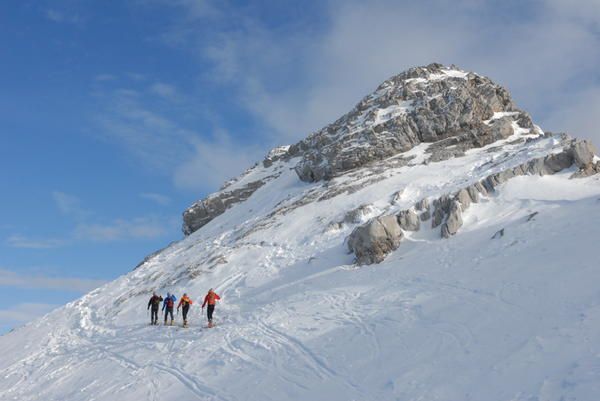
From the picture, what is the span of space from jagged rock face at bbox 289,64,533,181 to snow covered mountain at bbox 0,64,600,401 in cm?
49

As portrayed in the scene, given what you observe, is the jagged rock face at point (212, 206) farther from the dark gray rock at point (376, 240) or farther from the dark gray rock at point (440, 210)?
the dark gray rock at point (440, 210)

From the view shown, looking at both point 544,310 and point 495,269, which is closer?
point 544,310

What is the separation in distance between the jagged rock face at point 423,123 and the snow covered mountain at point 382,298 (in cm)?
49

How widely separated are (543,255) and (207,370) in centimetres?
1304

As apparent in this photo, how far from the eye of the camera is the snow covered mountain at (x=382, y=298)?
43.4 ft

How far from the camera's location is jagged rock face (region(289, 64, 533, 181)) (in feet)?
159

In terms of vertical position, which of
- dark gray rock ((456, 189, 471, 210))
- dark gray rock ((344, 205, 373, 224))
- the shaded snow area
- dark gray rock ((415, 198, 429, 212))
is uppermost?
dark gray rock ((344, 205, 373, 224))

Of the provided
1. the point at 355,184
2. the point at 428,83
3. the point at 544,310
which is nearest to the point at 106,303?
the point at 355,184

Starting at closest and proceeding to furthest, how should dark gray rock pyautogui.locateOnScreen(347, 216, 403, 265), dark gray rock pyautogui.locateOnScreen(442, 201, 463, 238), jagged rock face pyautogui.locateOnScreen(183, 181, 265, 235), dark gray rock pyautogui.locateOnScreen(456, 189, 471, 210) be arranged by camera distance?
dark gray rock pyautogui.locateOnScreen(442, 201, 463, 238)
dark gray rock pyautogui.locateOnScreen(347, 216, 403, 265)
dark gray rock pyautogui.locateOnScreen(456, 189, 471, 210)
jagged rock face pyautogui.locateOnScreen(183, 181, 265, 235)

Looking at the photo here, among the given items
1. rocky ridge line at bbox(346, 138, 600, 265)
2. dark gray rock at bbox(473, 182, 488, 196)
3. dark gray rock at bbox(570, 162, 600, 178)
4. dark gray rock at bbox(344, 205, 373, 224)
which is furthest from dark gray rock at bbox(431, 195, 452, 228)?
dark gray rock at bbox(570, 162, 600, 178)

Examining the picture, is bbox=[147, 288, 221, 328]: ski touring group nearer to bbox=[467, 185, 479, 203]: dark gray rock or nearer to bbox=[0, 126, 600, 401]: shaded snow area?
bbox=[0, 126, 600, 401]: shaded snow area

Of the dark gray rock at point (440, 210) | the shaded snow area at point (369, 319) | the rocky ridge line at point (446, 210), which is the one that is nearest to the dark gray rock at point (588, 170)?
the rocky ridge line at point (446, 210)

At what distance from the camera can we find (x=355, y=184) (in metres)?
42.1

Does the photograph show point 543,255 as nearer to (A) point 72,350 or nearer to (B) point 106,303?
(A) point 72,350
